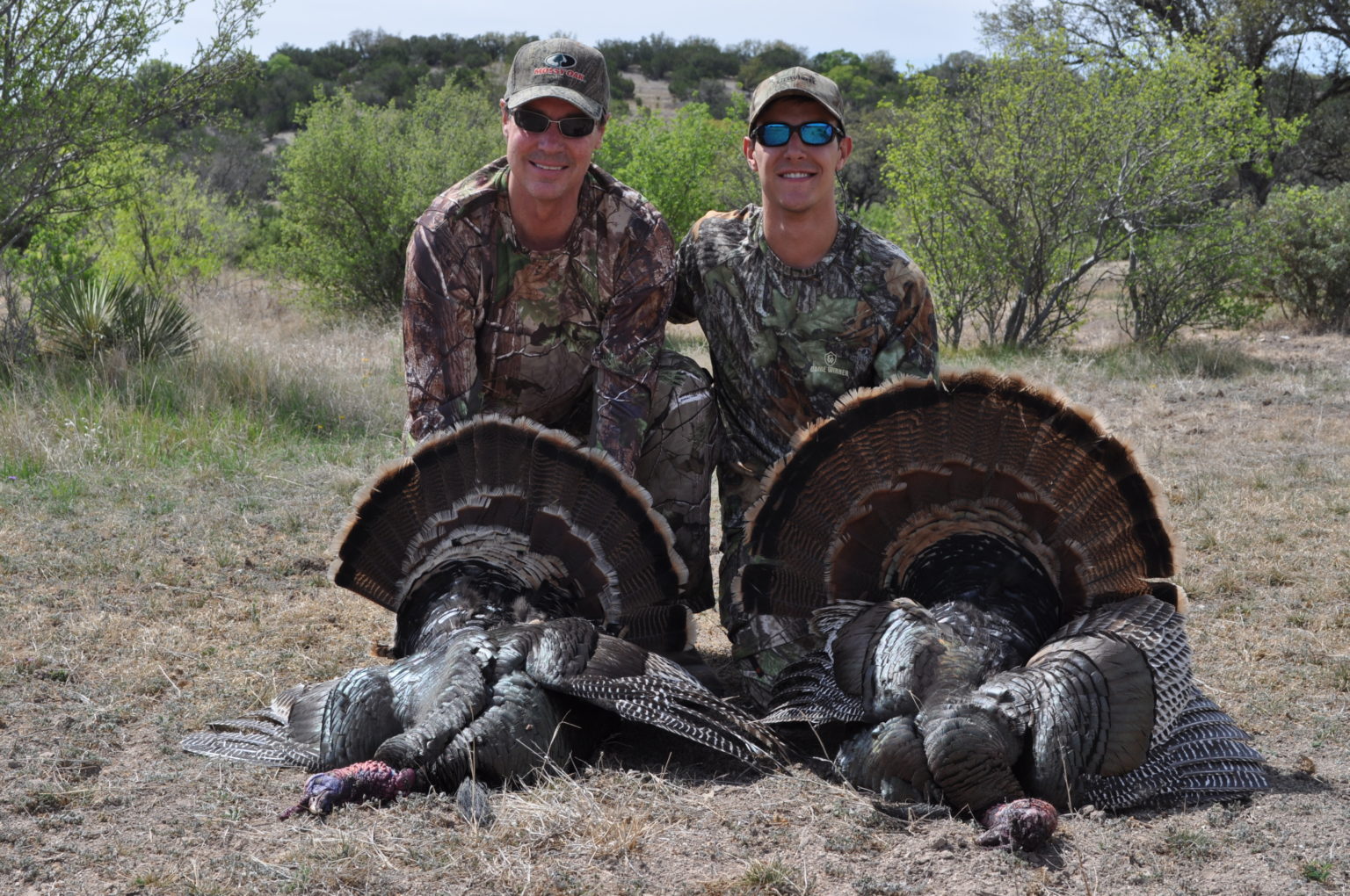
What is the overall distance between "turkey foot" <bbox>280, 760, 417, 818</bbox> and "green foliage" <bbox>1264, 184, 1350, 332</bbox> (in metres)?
12.0

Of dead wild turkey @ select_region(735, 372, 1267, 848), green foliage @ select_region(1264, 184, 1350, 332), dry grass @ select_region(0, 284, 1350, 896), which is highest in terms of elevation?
green foliage @ select_region(1264, 184, 1350, 332)

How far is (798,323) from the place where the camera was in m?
3.94

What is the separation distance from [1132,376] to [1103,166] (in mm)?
2331

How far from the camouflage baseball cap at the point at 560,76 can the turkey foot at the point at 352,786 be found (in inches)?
83.6

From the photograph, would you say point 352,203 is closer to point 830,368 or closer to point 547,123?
point 547,123

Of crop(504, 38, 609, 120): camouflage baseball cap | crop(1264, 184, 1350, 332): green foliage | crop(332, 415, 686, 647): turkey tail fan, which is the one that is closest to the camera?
crop(332, 415, 686, 647): turkey tail fan

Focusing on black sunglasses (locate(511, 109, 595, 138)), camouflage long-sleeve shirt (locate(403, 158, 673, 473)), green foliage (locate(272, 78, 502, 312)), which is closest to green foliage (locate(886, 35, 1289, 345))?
green foliage (locate(272, 78, 502, 312))

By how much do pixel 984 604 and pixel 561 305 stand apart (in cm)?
182

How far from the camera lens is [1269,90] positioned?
23078 mm

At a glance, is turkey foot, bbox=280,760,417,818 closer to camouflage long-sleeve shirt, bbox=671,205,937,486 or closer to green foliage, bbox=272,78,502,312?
camouflage long-sleeve shirt, bbox=671,205,937,486

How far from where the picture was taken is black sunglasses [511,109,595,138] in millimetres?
3672

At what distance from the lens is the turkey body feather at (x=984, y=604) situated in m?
2.72

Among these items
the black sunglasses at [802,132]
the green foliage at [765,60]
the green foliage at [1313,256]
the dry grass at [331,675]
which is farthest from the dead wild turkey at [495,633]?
the green foliage at [765,60]

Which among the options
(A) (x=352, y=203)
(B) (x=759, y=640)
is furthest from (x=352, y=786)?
(A) (x=352, y=203)
